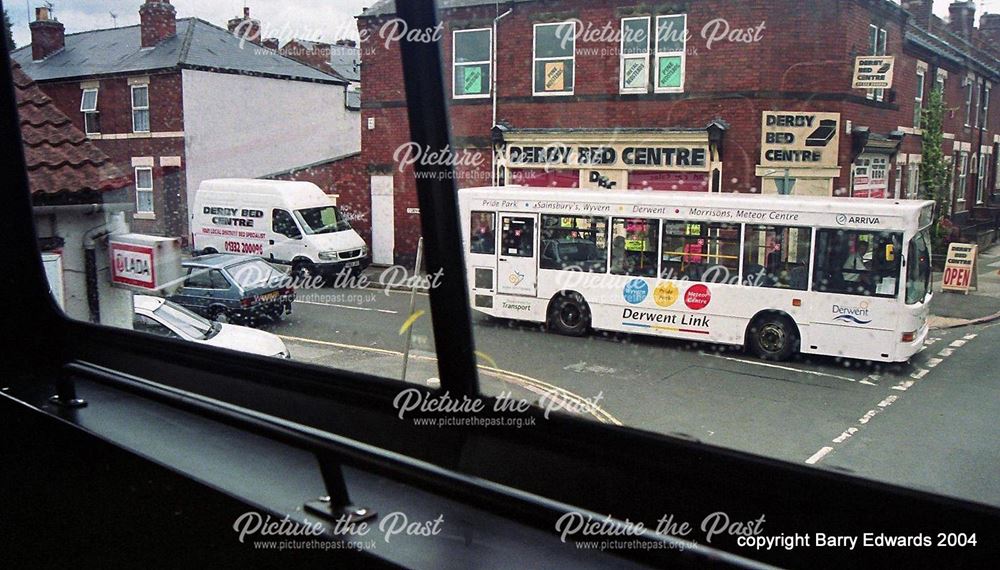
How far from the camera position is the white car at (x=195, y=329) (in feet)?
9.23

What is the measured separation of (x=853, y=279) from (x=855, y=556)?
59 cm

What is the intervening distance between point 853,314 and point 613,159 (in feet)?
2.17

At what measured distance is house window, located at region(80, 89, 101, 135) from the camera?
3.31 metres

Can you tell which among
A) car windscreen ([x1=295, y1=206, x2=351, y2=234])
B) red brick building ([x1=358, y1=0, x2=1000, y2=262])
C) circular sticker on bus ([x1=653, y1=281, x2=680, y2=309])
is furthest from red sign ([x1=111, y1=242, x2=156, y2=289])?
circular sticker on bus ([x1=653, y1=281, x2=680, y2=309])

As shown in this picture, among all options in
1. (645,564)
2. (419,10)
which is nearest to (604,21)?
(419,10)

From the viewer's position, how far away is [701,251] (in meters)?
1.95

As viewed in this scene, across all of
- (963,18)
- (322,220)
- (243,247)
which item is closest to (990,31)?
(963,18)

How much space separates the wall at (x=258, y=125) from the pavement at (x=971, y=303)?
5.50 feet

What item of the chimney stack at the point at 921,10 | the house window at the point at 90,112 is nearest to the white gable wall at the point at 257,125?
the house window at the point at 90,112

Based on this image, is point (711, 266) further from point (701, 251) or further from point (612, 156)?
point (612, 156)

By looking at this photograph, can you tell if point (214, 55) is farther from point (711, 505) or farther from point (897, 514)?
point (897, 514)

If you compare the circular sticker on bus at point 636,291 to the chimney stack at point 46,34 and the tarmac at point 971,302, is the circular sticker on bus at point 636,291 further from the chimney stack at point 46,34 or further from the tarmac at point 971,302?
the chimney stack at point 46,34

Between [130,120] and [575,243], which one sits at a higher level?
[130,120]

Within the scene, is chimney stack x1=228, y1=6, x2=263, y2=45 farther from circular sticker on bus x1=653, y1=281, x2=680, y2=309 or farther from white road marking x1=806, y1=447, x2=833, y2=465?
white road marking x1=806, y1=447, x2=833, y2=465
